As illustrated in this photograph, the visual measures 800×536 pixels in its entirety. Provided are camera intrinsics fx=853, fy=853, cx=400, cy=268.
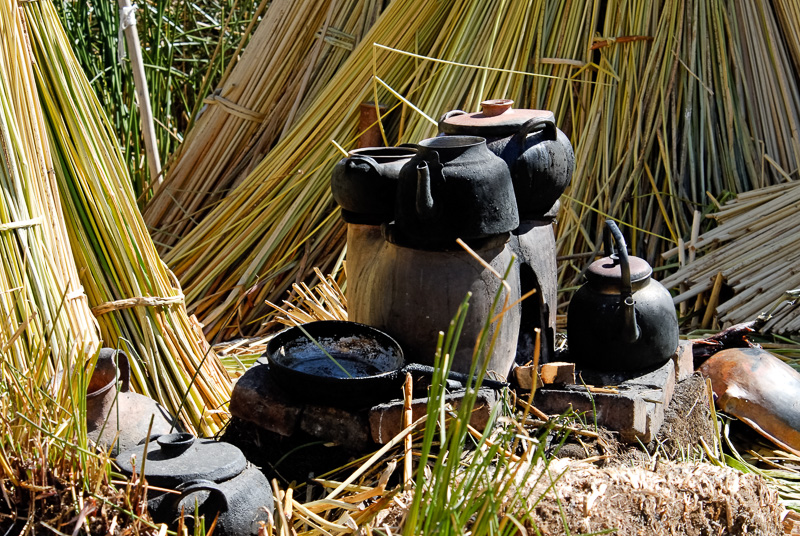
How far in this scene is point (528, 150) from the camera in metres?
2.07

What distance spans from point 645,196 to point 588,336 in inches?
62.3

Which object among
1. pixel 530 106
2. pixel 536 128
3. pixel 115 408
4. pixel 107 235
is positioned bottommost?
pixel 115 408

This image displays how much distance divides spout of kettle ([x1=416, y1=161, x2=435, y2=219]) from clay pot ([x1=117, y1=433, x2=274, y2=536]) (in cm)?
63

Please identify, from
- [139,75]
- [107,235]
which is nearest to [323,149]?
[139,75]

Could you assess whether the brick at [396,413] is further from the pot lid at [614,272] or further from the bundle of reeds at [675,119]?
the bundle of reeds at [675,119]

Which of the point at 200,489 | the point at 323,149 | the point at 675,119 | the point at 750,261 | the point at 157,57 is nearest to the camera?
the point at 200,489

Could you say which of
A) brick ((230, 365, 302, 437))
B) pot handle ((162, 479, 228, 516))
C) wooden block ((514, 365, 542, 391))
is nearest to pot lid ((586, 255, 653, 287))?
wooden block ((514, 365, 542, 391))

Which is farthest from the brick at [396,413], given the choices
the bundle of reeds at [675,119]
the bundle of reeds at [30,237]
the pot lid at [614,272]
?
the bundle of reeds at [675,119]

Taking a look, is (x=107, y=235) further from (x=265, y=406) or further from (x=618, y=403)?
(x=618, y=403)

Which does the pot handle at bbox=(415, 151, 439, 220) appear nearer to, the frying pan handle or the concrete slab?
the frying pan handle

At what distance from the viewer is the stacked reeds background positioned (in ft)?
11.2

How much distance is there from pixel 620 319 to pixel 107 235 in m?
1.32

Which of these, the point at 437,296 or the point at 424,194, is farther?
the point at 437,296

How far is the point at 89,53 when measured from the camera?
4098 mm
